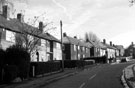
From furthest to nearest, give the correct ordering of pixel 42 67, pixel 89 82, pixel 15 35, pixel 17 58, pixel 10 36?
pixel 10 36 < pixel 15 35 < pixel 42 67 < pixel 17 58 < pixel 89 82

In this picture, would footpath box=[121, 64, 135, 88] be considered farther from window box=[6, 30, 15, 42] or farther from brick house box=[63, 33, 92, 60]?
brick house box=[63, 33, 92, 60]

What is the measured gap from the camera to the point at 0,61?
61.2 feet

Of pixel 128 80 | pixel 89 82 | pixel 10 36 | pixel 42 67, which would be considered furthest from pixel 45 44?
pixel 128 80

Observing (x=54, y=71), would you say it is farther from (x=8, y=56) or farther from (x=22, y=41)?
(x=8, y=56)

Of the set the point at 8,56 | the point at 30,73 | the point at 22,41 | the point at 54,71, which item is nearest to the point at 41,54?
the point at 54,71

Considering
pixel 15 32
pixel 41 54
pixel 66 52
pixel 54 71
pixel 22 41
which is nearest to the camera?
pixel 22 41

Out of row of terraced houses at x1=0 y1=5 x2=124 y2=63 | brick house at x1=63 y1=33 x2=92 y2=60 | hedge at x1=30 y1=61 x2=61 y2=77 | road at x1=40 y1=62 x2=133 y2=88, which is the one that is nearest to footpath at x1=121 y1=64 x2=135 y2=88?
road at x1=40 y1=62 x2=133 y2=88

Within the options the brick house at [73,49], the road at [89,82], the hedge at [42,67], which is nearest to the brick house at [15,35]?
the hedge at [42,67]

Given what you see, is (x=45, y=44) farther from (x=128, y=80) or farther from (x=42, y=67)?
(x=128, y=80)

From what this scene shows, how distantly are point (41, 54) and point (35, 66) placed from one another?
76.3 ft

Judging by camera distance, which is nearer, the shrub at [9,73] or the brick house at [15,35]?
the shrub at [9,73]

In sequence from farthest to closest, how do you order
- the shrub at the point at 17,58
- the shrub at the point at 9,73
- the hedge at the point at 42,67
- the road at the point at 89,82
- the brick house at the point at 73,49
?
the brick house at the point at 73,49 < the hedge at the point at 42,67 < the shrub at the point at 17,58 < the shrub at the point at 9,73 < the road at the point at 89,82


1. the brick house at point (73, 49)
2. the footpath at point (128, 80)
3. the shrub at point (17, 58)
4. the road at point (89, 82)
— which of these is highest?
the brick house at point (73, 49)

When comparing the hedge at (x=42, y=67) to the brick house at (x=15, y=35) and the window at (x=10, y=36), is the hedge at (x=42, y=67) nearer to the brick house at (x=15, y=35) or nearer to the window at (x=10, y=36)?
the brick house at (x=15, y=35)
